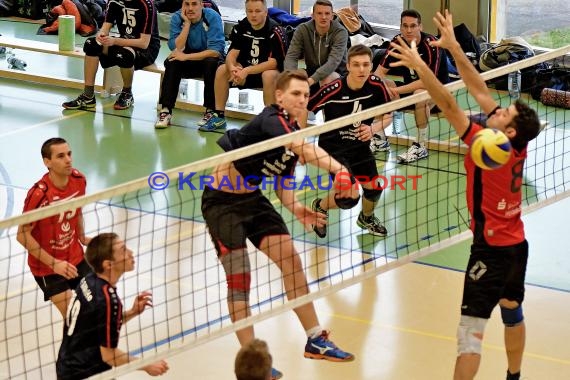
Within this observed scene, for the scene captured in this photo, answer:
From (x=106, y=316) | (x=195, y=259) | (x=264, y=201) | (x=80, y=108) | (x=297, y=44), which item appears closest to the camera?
(x=106, y=316)

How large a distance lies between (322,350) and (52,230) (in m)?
1.96

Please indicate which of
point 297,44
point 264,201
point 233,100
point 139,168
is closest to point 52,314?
point 264,201

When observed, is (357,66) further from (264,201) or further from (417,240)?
(264,201)

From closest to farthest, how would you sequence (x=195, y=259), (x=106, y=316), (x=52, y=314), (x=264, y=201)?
(x=106, y=316), (x=264, y=201), (x=52, y=314), (x=195, y=259)

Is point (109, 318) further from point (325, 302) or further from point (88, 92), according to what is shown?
point (88, 92)

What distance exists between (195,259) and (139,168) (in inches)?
100

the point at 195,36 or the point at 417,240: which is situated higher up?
the point at 195,36

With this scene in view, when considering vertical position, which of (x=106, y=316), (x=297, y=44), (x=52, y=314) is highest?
(x=297, y=44)

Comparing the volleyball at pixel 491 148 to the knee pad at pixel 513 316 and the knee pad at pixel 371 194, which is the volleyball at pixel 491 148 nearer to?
the knee pad at pixel 513 316

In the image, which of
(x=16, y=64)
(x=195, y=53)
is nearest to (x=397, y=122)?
(x=195, y=53)

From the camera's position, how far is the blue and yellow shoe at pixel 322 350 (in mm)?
7695

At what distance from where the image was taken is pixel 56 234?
761cm

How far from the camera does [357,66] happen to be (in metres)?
9.69

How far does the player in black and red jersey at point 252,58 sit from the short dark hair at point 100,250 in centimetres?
675
